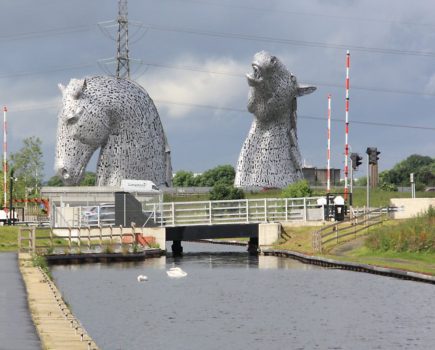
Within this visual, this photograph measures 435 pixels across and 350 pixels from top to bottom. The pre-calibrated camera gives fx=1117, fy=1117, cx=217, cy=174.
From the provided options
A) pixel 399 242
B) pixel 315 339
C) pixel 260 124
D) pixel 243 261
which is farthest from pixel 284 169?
pixel 315 339

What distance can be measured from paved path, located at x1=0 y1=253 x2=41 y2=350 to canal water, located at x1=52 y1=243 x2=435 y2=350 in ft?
6.07

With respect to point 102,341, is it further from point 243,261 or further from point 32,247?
point 243,261

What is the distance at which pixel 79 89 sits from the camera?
96.7 meters

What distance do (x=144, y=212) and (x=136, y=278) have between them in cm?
2161

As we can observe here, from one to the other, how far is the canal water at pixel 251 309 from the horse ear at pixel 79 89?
1901 inches

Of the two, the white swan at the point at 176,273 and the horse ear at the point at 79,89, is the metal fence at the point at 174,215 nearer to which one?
the white swan at the point at 176,273

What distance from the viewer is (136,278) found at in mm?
44875

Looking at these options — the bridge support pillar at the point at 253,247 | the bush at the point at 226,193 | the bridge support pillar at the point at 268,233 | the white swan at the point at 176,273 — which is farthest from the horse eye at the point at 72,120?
the white swan at the point at 176,273

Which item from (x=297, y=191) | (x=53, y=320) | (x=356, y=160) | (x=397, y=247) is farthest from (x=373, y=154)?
(x=53, y=320)

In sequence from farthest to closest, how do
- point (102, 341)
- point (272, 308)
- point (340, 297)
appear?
point (340, 297) → point (272, 308) → point (102, 341)

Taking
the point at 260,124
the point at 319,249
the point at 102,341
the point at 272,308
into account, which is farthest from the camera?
the point at 260,124

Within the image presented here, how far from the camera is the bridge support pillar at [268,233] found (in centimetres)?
6500

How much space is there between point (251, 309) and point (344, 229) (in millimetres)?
27085

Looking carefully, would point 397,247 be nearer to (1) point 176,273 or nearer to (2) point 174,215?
(1) point 176,273
